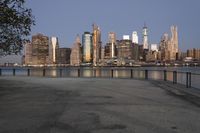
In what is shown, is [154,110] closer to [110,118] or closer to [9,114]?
[110,118]

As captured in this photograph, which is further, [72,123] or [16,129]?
[72,123]

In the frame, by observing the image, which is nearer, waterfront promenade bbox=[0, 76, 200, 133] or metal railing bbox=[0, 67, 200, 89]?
waterfront promenade bbox=[0, 76, 200, 133]

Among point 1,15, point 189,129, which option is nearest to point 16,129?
point 189,129

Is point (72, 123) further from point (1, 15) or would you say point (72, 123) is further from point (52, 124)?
point (1, 15)

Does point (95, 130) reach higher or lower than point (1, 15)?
lower

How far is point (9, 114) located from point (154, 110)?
4.86 meters

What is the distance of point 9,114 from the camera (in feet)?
30.1

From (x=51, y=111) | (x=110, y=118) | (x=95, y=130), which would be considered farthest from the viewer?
(x=51, y=111)

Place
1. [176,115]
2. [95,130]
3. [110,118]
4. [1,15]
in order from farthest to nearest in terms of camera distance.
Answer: [1,15] → [176,115] → [110,118] → [95,130]

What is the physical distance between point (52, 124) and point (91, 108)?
287 cm

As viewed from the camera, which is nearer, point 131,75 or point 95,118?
point 95,118

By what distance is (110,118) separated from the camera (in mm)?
8445

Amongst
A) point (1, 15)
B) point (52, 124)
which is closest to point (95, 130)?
point (52, 124)

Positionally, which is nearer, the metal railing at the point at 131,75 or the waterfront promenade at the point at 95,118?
the waterfront promenade at the point at 95,118
